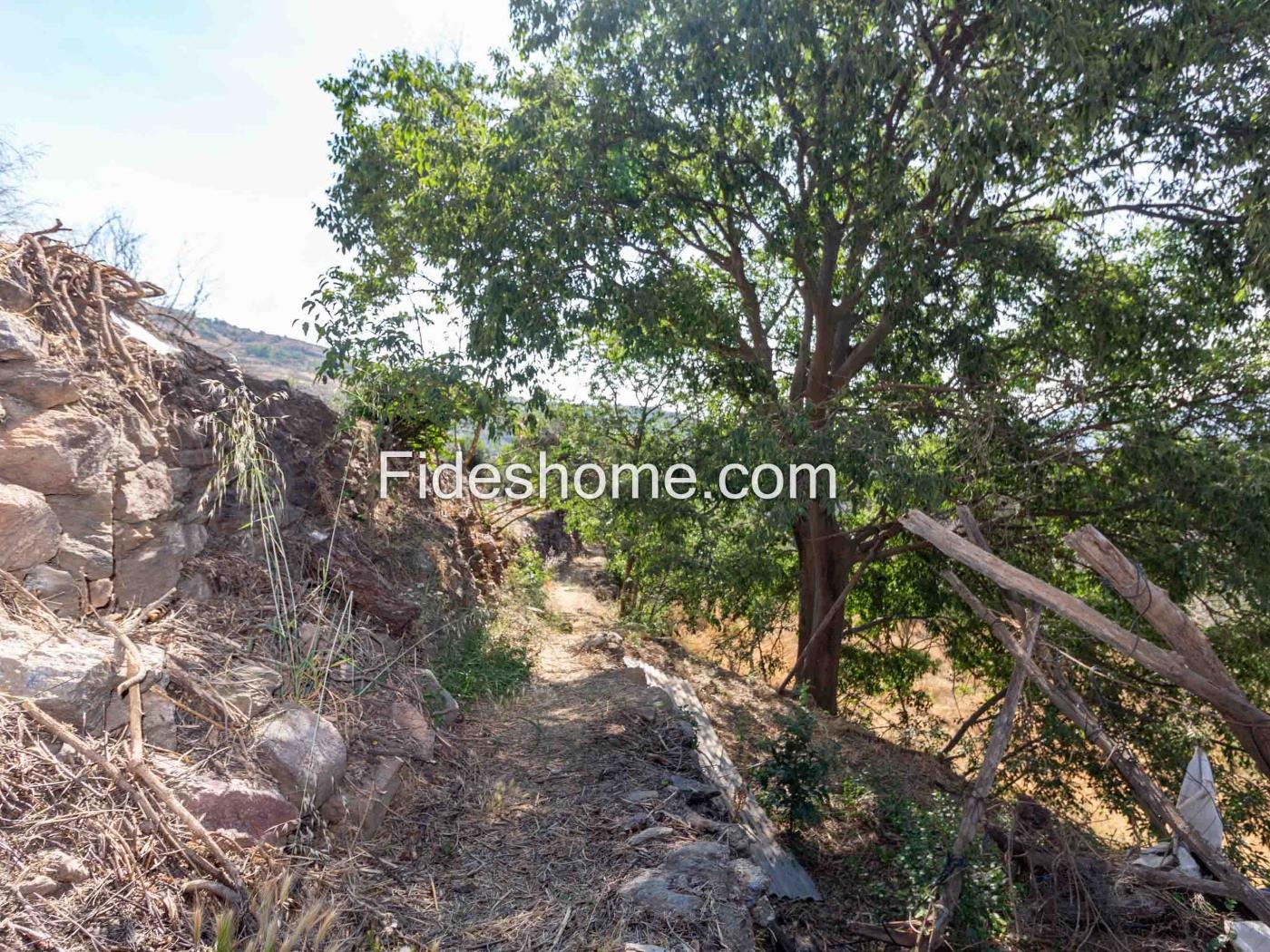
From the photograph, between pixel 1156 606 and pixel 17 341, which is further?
pixel 1156 606

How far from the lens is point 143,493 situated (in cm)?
385

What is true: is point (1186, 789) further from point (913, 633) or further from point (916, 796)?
point (913, 633)

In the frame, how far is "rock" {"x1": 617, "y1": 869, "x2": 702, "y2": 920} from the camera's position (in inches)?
114

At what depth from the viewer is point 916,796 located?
18.5 ft

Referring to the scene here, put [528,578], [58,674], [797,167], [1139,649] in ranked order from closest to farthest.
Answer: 1. [58,674]
2. [1139,649]
3. [797,167]
4. [528,578]

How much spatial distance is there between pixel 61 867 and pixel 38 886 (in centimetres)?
8

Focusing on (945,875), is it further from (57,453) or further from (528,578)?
(528,578)

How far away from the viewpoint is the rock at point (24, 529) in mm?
3166

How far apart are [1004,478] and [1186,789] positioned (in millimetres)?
2988

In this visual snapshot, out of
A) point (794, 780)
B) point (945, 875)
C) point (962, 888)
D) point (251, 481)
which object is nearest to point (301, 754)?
point (251, 481)

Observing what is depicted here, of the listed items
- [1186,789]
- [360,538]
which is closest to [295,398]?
[360,538]

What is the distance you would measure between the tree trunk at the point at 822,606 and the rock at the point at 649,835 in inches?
181

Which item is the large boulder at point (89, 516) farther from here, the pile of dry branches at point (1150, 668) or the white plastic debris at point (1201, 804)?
the white plastic debris at point (1201, 804)

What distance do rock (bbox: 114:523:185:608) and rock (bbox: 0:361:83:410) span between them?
733 millimetres
